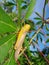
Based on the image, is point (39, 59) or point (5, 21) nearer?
point (5, 21)

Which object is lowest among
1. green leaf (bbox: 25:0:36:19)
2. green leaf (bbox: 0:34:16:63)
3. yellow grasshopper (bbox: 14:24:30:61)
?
green leaf (bbox: 0:34:16:63)

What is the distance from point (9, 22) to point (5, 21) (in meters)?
0.02

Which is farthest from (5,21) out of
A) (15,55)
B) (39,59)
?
(39,59)

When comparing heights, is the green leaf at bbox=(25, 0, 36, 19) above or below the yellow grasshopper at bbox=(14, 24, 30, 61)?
above

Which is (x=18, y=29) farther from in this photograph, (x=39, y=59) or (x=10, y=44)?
(x=39, y=59)

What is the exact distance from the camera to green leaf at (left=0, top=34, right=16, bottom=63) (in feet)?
2.69

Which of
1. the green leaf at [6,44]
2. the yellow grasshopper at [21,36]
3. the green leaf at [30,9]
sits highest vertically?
the green leaf at [30,9]

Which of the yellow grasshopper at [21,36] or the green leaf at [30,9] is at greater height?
the green leaf at [30,9]

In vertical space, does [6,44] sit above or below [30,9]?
below

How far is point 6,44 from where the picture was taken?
833 mm

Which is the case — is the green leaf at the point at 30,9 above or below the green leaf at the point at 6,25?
above

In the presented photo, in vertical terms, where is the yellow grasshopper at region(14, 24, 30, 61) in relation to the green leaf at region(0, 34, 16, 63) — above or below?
above

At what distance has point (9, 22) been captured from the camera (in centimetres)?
83

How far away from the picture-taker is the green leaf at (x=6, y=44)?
0.82 metres
